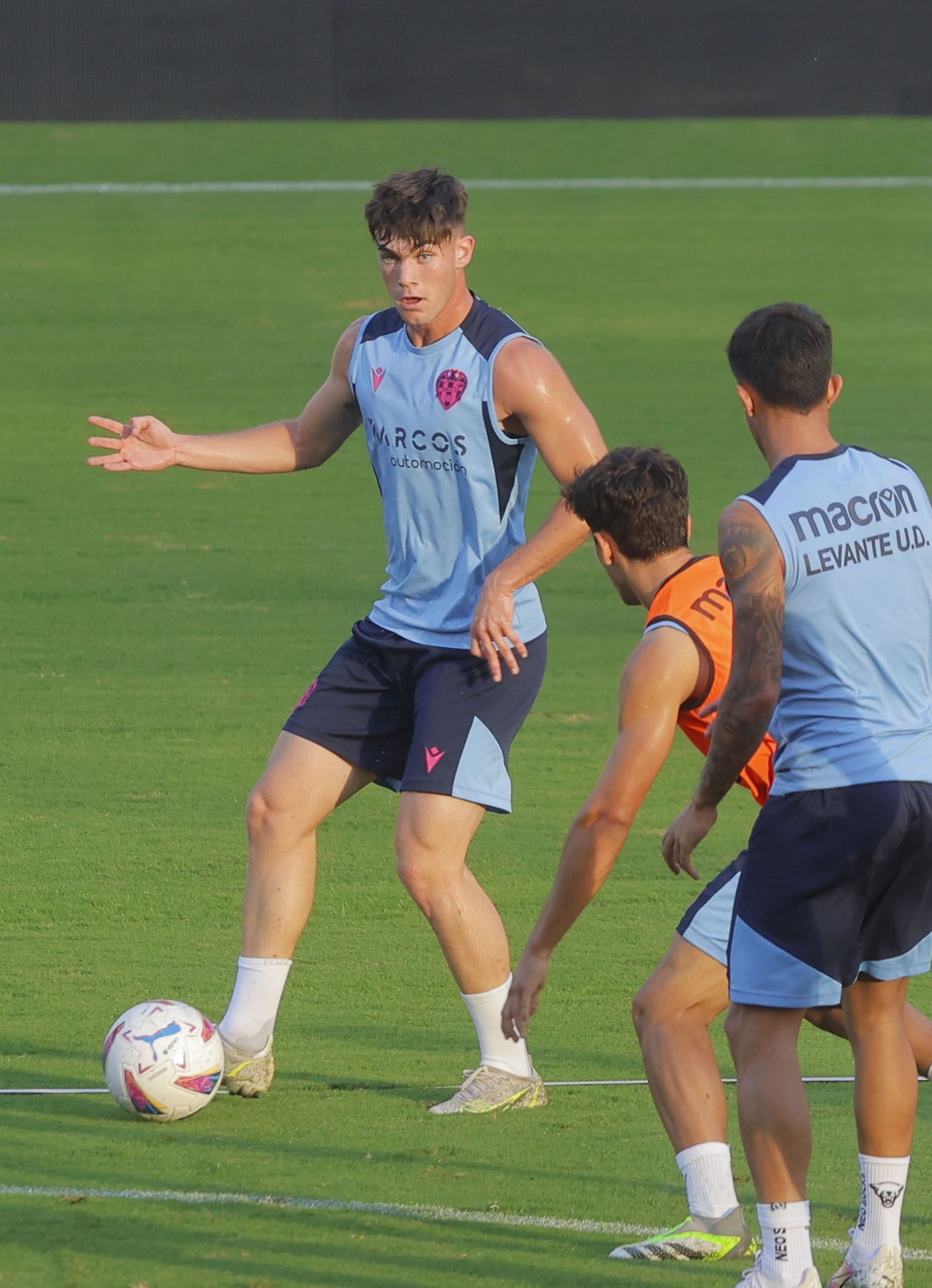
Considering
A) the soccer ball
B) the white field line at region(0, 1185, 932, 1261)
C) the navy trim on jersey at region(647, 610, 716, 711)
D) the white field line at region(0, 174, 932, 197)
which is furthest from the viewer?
the white field line at region(0, 174, 932, 197)

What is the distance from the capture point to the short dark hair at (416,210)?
17.1ft

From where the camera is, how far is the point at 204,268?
872 inches

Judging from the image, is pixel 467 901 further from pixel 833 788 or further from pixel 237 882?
pixel 237 882

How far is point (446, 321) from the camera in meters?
5.38

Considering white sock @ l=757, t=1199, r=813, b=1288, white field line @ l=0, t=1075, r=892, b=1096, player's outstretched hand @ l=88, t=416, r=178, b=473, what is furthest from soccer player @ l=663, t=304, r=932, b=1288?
player's outstretched hand @ l=88, t=416, r=178, b=473

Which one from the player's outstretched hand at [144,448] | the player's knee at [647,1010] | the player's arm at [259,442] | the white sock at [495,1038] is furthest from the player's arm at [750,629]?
the player's outstretched hand at [144,448]

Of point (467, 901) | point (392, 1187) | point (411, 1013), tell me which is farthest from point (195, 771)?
point (392, 1187)

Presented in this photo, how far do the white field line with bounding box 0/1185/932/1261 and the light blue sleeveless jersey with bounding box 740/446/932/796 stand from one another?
121 cm

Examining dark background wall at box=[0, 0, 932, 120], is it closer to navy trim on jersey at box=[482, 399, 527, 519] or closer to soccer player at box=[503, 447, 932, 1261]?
navy trim on jersey at box=[482, 399, 527, 519]

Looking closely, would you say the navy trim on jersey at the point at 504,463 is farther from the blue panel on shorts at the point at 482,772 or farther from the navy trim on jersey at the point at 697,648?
the navy trim on jersey at the point at 697,648

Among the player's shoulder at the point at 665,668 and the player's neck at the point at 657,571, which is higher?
the player's neck at the point at 657,571

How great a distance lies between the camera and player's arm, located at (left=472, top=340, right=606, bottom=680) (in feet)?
16.6

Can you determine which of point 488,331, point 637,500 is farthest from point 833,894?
point 488,331

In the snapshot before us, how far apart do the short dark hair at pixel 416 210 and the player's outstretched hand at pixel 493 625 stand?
922 mm
